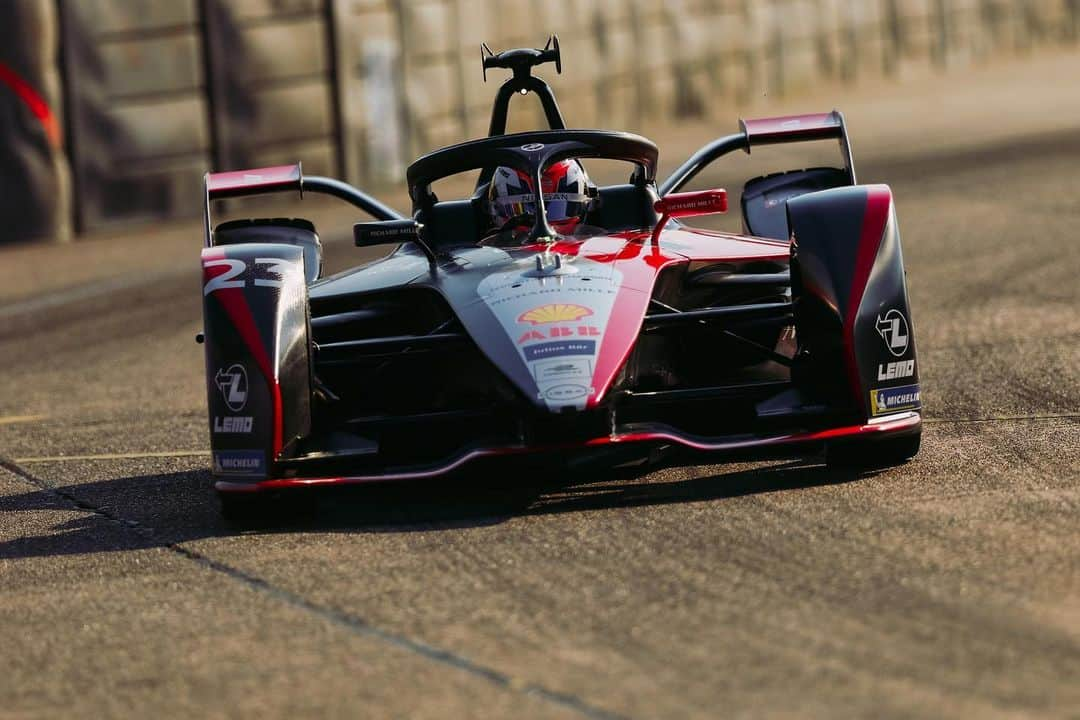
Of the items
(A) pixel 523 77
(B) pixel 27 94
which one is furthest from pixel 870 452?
(B) pixel 27 94

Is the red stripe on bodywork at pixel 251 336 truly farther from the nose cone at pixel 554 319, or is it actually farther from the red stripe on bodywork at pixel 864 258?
the red stripe on bodywork at pixel 864 258

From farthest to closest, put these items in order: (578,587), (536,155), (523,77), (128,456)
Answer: (523,77) → (128,456) → (536,155) → (578,587)

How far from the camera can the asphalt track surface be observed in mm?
4637

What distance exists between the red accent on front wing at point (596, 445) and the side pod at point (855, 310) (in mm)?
97

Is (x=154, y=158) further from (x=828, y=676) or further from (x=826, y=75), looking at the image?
(x=828, y=676)

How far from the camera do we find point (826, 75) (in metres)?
26.2

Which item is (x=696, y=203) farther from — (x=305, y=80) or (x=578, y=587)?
(x=305, y=80)

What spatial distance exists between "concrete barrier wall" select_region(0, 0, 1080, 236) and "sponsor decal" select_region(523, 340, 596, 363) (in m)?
11.4

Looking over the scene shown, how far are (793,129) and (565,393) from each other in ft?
11.3

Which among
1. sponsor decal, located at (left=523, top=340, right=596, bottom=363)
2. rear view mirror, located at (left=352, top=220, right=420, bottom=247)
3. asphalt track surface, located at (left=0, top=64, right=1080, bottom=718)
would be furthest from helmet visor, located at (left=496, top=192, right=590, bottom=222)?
sponsor decal, located at (left=523, top=340, right=596, bottom=363)

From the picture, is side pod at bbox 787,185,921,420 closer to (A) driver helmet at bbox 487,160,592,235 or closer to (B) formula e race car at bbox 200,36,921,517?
(B) formula e race car at bbox 200,36,921,517

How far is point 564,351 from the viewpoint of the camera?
6.62m

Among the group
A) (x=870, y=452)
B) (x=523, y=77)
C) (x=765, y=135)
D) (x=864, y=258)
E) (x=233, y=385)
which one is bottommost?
(x=870, y=452)

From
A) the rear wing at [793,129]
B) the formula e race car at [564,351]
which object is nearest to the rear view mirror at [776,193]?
the rear wing at [793,129]
